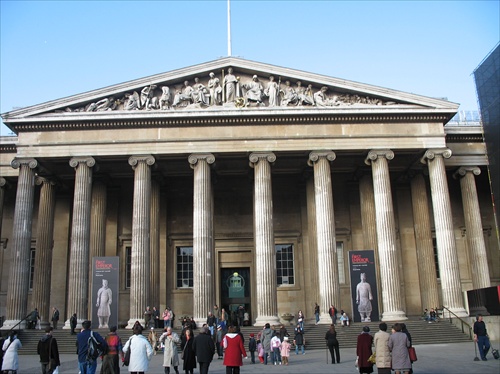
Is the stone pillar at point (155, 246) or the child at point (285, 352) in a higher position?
the stone pillar at point (155, 246)

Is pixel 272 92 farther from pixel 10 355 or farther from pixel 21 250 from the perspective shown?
pixel 10 355

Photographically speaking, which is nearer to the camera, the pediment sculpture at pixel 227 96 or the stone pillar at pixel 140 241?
the stone pillar at pixel 140 241

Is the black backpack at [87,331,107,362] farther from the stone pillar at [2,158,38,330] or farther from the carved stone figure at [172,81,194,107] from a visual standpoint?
the carved stone figure at [172,81,194,107]

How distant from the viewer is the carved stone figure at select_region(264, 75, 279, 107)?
1255 inches

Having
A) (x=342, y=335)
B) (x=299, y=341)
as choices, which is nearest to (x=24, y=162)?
(x=299, y=341)

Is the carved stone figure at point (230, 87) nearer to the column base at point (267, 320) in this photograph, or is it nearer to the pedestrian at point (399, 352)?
the column base at point (267, 320)

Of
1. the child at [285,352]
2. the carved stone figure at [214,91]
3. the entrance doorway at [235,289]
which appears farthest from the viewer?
the entrance doorway at [235,289]

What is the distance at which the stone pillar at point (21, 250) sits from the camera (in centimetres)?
2950

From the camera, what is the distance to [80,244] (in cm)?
3006

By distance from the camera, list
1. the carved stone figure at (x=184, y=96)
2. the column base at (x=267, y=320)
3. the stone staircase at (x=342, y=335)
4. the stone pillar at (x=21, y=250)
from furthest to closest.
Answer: the carved stone figure at (x=184, y=96) < the stone pillar at (x=21, y=250) < the column base at (x=267, y=320) < the stone staircase at (x=342, y=335)

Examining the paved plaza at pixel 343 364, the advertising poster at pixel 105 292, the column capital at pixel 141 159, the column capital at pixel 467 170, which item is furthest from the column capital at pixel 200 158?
the column capital at pixel 467 170

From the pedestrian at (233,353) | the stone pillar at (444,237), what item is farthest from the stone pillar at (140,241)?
the pedestrian at (233,353)

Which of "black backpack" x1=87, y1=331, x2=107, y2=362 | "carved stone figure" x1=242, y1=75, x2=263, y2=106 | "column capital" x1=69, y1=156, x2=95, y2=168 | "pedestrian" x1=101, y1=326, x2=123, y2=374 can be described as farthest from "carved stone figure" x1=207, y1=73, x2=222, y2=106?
"pedestrian" x1=101, y1=326, x2=123, y2=374

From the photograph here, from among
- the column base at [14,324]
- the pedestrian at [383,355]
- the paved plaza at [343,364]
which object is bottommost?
the paved plaza at [343,364]
